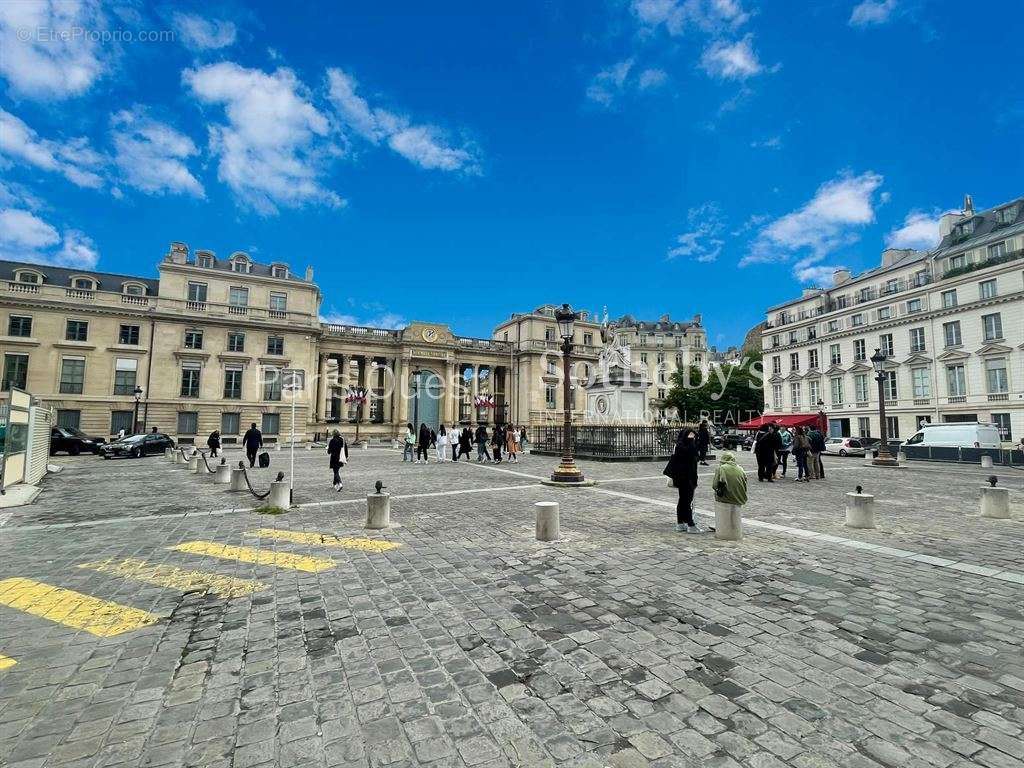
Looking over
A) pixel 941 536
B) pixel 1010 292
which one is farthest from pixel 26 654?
pixel 1010 292

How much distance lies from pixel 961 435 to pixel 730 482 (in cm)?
2929

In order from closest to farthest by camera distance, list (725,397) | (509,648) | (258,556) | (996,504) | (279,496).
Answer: (509,648) < (258,556) < (996,504) < (279,496) < (725,397)

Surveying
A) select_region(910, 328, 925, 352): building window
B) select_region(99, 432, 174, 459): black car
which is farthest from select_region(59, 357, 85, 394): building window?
select_region(910, 328, 925, 352): building window

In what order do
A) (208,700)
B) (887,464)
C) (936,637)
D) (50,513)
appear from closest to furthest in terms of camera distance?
1. (208,700)
2. (936,637)
3. (50,513)
4. (887,464)

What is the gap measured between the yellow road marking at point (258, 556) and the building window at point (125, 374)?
143ft

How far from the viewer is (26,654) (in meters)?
3.75

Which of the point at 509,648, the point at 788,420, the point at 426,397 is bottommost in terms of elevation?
the point at 509,648

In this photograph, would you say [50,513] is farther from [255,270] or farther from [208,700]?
[255,270]

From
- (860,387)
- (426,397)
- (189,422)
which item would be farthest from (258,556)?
(860,387)

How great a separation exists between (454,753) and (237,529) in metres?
7.21

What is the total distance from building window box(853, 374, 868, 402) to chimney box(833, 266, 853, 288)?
1144cm

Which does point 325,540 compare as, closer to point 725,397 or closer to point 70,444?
point 70,444

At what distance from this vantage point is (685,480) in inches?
318

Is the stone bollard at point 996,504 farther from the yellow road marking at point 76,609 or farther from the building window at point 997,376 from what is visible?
the building window at point 997,376
